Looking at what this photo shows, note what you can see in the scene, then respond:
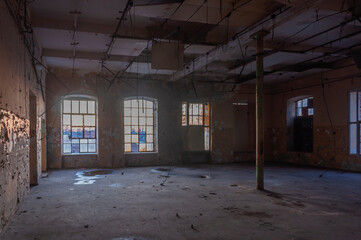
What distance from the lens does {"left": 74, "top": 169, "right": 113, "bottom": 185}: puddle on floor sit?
7020 mm

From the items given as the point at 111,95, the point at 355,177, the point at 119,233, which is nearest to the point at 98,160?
the point at 111,95

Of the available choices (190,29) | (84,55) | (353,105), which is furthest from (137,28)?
(353,105)

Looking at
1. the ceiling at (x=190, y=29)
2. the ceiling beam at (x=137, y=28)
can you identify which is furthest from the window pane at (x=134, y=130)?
the ceiling beam at (x=137, y=28)

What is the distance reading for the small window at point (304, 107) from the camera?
35.7 feet

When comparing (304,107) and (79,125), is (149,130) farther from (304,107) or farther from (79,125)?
(304,107)

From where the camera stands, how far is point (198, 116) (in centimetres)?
1145

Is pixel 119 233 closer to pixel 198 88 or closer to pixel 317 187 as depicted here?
pixel 317 187

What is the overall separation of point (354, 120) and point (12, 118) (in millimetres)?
9494

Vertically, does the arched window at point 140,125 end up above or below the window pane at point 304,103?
below

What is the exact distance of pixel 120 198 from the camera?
5324 millimetres

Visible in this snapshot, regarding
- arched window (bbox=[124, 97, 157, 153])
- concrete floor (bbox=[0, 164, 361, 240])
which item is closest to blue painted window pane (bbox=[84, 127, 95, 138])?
arched window (bbox=[124, 97, 157, 153])

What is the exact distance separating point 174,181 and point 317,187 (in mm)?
3453

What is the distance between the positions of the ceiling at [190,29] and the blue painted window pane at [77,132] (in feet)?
7.57

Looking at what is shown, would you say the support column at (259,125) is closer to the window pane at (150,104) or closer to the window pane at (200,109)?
the window pane at (200,109)
